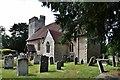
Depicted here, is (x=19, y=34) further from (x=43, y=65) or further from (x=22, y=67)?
(x=22, y=67)

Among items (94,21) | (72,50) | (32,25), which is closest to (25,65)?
(94,21)

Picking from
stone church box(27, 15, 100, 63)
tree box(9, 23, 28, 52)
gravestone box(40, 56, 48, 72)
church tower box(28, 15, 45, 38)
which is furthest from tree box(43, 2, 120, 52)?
tree box(9, 23, 28, 52)

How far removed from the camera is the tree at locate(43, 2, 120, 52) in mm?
10539

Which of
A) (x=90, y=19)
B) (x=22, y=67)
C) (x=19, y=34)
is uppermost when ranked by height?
(x=19, y=34)

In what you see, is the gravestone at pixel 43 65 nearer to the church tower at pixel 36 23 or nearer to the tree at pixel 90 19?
the tree at pixel 90 19

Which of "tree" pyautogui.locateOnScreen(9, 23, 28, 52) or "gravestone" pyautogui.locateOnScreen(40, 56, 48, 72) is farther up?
"tree" pyautogui.locateOnScreen(9, 23, 28, 52)

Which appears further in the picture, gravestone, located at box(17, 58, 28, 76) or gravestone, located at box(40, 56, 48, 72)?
gravestone, located at box(40, 56, 48, 72)

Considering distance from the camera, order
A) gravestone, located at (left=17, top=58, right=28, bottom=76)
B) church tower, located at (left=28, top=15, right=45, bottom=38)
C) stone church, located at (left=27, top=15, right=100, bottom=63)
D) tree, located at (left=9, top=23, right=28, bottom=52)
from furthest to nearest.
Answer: tree, located at (left=9, top=23, right=28, bottom=52) → church tower, located at (left=28, top=15, right=45, bottom=38) → stone church, located at (left=27, top=15, right=100, bottom=63) → gravestone, located at (left=17, top=58, right=28, bottom=76)

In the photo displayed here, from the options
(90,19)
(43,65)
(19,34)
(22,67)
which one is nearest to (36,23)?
(19,34)

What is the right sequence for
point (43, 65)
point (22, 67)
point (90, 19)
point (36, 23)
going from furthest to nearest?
1. point (36, 23)
2. point (43, 65)
3. point (22, 67)
4. point (90, 19)

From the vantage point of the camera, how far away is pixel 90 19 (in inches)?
442

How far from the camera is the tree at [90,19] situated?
10.5 meters

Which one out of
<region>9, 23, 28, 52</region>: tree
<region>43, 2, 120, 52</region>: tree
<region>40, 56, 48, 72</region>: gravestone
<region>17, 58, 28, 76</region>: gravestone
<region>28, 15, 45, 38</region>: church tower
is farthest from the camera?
<region>9, 23, 28, 52</region>: tree

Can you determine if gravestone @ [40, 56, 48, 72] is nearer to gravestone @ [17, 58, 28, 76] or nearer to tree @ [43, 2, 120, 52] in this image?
gravestone @ [17, 58, 28, 76]
